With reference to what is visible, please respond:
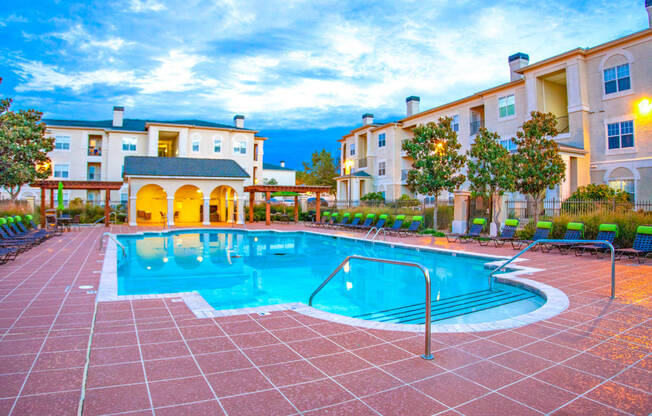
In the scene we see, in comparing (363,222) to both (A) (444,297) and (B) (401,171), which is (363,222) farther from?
(A) (444,297)

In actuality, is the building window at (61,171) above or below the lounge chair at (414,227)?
above

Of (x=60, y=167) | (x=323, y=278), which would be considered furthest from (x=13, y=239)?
(x=60, y=167)

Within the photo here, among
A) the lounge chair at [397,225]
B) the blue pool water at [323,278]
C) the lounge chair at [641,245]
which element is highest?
the lounge chair at [397,225]

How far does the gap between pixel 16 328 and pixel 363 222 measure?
63.4 ft

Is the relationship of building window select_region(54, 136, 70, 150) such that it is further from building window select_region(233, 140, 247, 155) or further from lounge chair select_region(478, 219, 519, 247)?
lounge chair select_region(478, 219, 519, 247)

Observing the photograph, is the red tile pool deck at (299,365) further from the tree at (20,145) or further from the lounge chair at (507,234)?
the tree at (20,145)

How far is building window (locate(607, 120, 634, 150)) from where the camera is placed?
19094mm

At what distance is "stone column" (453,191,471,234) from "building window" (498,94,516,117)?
8.35 meters

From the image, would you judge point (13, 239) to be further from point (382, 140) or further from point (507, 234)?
point (382, 140)

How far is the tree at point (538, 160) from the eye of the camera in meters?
16.6

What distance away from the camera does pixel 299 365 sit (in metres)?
3.70

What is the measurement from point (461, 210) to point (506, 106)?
9.48 meters

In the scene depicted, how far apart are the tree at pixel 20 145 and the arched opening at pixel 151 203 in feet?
20.7

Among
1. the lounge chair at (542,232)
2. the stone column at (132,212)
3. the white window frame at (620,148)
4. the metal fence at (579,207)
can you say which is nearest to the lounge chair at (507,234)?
the lounge chair at (542,232)
